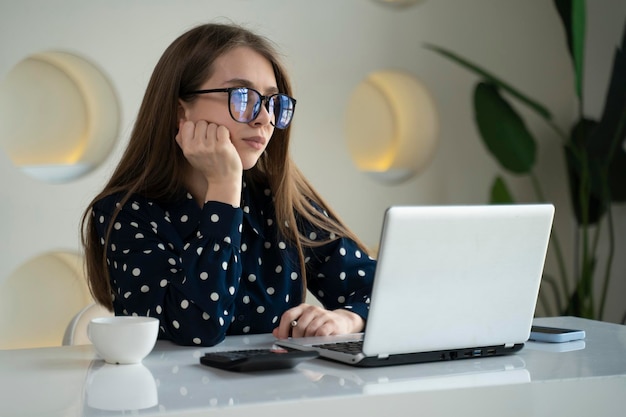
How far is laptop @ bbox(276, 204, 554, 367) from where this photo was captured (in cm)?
125

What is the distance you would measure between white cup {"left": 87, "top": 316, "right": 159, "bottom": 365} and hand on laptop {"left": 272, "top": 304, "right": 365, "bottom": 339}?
0.35 metres

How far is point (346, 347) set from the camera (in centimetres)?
138

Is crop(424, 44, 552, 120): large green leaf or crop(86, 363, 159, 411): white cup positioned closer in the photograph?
crop(86, 363, 159, 411): white cup

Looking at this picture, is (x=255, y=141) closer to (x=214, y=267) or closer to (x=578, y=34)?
(x=214, y=267)

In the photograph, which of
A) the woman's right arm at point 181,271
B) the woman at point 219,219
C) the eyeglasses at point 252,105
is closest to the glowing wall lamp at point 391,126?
the woman at point 219,219

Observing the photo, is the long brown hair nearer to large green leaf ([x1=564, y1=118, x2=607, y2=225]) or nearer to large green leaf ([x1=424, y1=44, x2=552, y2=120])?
large green leaf ([x1=424, y1=44, x2=552, y2=120])

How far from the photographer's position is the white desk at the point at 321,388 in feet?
3.39

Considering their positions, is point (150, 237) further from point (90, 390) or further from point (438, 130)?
point (438, 130)

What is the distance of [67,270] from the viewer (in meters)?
3.42

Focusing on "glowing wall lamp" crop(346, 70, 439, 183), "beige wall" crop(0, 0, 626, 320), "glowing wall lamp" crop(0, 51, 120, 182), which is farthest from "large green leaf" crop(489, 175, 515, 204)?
"glowing wall lamp" crop(0, 51, 120, 182)

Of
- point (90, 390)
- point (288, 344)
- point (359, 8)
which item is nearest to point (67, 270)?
point (359, 8)

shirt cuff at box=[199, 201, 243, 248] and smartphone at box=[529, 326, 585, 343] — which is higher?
shirt cuff at box=[199, 201, 243, 248]

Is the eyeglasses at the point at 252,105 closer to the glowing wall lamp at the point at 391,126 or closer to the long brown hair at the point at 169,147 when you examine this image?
the long brown hair at the point at 169,147

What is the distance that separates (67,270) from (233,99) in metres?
1.87
